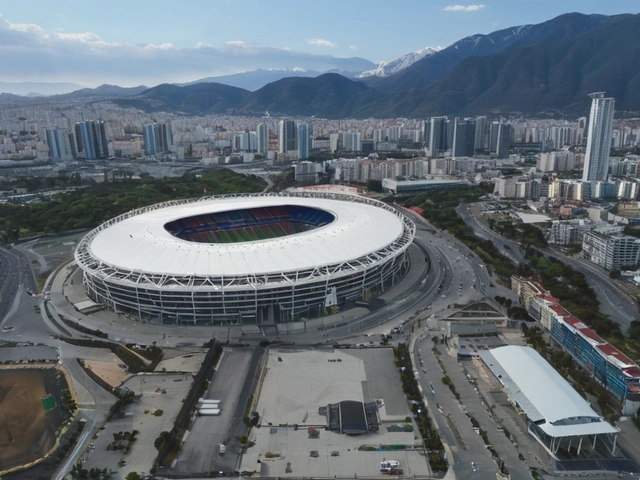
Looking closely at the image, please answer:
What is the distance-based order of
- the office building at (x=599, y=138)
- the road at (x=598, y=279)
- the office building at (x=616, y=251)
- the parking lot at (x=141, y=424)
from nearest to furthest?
the parking lot at (x=141, y=424)
the road at (x=598, y=279)
the office building at (x=616, y=251)
the office building at (x=599, y=138)

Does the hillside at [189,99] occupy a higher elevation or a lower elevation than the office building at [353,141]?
higher

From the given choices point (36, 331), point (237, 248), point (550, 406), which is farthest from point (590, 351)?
point (36, 331)

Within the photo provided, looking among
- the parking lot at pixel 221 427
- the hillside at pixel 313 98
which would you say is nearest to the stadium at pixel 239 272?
the parking lot at pixel 221 427

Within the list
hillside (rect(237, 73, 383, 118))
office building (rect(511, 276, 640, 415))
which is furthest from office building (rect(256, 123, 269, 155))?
hillside (rect(237, 73, 383, 118))

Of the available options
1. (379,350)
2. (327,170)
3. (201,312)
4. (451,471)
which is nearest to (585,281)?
(379,350)

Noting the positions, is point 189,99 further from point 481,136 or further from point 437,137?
point 481,136

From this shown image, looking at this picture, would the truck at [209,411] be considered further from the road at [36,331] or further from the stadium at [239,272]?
the stadium at [239,272]

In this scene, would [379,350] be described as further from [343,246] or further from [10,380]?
[10,380]

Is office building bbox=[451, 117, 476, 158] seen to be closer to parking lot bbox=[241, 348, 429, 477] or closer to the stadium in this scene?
the stadium
